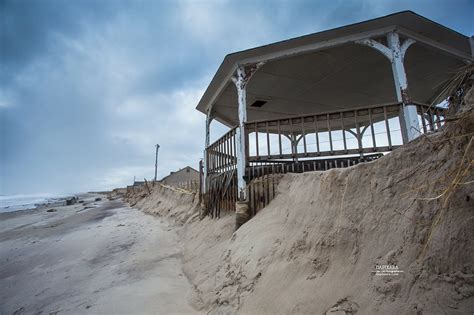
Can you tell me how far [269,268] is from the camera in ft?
9.39

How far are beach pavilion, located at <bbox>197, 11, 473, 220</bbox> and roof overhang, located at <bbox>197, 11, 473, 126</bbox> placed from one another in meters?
0.03

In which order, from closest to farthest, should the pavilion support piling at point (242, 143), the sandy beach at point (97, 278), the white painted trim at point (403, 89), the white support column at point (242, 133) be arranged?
the sandy beach at point (97, 278)
the white painted trim at point (403, 89)
the pavilion support piling at point (242, 143)
the white support column at point (242, 133)

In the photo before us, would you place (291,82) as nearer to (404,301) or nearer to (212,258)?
(212,258)

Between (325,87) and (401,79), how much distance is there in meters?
3.20

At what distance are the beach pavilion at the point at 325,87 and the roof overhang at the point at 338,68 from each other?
3 cm

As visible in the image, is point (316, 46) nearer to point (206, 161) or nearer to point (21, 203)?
point (206, 161)

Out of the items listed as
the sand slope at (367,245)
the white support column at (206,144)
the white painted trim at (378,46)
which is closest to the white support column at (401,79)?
the white painted trim at (378,46)

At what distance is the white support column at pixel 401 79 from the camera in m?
4.72

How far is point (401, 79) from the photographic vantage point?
16.2ft

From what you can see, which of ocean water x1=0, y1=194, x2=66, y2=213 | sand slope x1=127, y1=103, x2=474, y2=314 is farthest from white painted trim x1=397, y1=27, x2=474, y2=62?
ocean water x1=0, y1=194, x2=66, y2=213

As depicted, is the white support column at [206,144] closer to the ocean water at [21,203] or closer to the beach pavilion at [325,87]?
the beach pavilion at [325,87]

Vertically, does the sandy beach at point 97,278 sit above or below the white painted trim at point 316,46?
below

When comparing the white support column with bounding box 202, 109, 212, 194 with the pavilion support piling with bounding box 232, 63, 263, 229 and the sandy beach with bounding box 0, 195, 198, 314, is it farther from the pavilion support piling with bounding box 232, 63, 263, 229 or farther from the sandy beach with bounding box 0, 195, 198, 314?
the pavilion support piling with bounding box 232, 63, 263, 229

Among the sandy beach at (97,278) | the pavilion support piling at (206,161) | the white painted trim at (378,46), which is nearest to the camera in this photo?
the sandy beach at (97,278)
